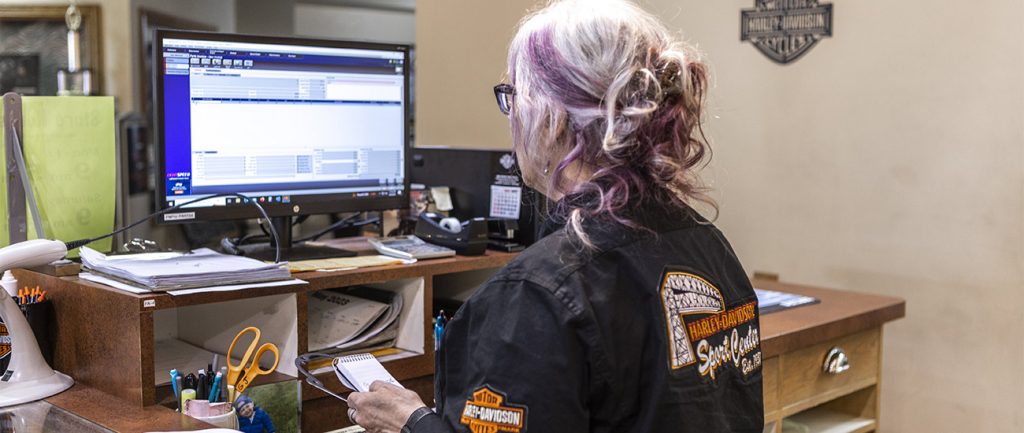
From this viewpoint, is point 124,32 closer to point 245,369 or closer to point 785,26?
point 785,26

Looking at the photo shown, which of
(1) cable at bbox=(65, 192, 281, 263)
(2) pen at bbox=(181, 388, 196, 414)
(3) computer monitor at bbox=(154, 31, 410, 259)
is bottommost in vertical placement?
(2) pen at bbox=(181, 388, 196, 414)

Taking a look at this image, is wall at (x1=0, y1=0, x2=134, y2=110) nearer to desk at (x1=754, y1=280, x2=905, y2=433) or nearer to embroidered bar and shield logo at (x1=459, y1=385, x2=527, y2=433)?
desk at (x1=754, y1=280, x2=905, y2=433)

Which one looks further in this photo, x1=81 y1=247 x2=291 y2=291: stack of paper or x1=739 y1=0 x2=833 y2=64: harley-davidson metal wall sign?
x1=739 y1=0 x2=833 y2=64: harley-davidson metal wall sign

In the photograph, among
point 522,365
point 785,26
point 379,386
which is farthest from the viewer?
point 785,26

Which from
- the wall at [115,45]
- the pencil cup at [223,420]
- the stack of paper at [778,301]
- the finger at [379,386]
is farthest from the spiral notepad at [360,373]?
the wall at [115,45]

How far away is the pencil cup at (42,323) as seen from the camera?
1.55 metres

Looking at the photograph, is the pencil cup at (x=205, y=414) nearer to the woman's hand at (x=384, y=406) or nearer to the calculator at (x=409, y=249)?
the woman's hand at (x=384, y=406)

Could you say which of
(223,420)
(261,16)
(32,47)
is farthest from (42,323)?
(261,16)

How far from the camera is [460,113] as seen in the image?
10.9ft

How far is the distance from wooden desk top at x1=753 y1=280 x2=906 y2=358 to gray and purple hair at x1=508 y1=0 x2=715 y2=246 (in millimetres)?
845

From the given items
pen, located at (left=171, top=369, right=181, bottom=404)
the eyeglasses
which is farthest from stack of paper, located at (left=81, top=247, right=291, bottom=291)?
the eyeglasses

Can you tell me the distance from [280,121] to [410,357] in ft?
1.47

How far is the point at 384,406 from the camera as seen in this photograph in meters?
1.28

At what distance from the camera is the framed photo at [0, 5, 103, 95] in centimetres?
412
